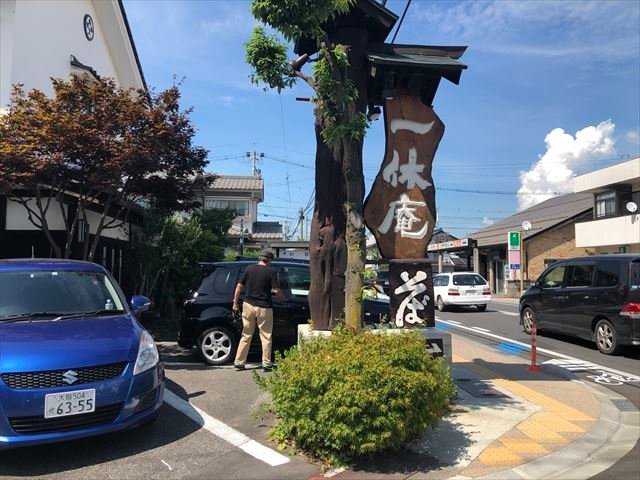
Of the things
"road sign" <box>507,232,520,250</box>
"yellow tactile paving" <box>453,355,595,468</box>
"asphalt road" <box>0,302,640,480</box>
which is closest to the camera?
"asphalt road" <box>0,302,640,480</box>

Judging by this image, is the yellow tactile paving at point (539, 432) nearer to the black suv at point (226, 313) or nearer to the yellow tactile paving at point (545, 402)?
the yellow tactile paving at point (545, 402)

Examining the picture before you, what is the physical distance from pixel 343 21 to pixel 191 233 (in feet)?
26.6

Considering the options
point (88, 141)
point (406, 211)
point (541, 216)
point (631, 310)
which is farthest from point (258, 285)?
point (541, 216)

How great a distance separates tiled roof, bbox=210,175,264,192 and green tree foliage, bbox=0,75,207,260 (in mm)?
29120

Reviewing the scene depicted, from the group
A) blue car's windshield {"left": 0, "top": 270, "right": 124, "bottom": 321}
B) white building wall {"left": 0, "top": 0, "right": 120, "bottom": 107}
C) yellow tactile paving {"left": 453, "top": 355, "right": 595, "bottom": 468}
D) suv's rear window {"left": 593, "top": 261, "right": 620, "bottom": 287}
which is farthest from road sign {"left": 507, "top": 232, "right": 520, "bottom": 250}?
blue car's windshield {"left": 0, "top": 270, "right": 124, "bottom": 321}

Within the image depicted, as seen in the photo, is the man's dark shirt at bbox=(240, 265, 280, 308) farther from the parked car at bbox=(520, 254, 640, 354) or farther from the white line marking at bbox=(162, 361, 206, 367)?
the parked car at bbox=(520, 254, 640, 354)

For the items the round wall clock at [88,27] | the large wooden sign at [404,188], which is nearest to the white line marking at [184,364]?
the large wooden sign at [404,188]

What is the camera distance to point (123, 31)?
15367 mm

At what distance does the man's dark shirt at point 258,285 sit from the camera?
7.45m

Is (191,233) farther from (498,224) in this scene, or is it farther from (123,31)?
(498,224)

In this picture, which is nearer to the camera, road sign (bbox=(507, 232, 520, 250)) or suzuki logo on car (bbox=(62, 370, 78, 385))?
suzuki logo on car (bbox=(62, 370, 78, 385))

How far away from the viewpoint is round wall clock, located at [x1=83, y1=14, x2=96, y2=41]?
14.0 metres

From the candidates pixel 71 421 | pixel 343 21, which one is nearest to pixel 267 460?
pixel 71 421

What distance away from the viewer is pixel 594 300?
1048 cm
